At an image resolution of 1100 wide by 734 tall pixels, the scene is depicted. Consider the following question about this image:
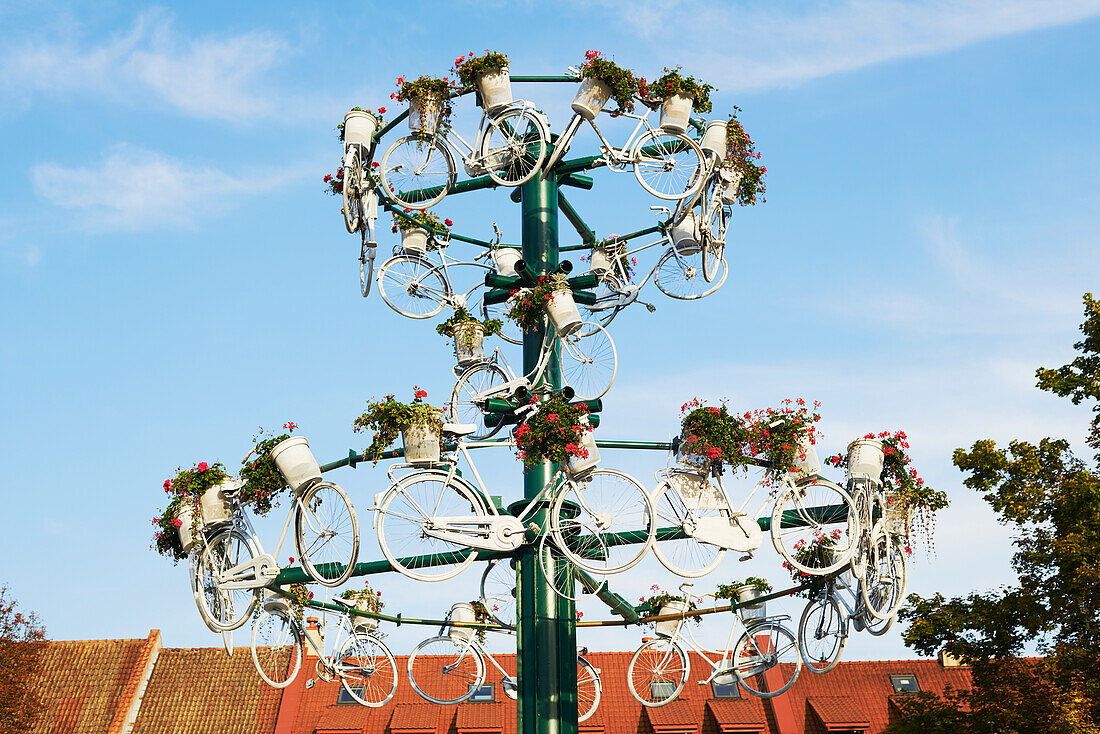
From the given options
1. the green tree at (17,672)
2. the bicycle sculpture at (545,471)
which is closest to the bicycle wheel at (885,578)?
the bicycle sculpture at (545,471)

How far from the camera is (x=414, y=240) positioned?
2162 cm

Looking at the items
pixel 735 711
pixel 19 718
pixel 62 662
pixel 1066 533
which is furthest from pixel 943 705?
pixel 62 662

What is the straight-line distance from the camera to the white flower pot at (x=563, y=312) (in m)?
18.8

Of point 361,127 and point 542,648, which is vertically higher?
point 361,127

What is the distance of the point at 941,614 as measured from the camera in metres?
24.6

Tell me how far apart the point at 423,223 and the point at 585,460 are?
20.2 ft

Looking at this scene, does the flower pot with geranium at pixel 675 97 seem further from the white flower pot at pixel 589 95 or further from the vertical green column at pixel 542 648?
the vertical green column at pixel 542 648

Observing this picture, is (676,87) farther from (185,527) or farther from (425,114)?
(185,527)

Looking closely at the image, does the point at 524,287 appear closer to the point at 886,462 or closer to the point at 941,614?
the point at 886,462

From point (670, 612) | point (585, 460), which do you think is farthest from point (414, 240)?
point (670, 612)

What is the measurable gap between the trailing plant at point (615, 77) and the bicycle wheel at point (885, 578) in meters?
6.84

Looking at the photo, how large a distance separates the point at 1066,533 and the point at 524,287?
10.3 m

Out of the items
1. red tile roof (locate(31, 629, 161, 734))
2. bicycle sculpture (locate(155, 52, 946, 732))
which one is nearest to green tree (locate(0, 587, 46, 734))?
red tile roof (locate(31, 629, 161, 734))

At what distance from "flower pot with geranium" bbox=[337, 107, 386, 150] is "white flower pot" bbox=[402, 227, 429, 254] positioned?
6.81ft
